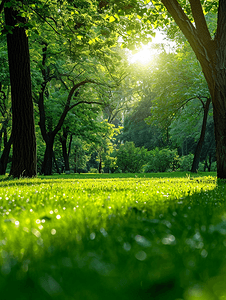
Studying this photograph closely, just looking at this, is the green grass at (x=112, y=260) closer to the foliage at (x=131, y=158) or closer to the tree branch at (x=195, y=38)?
the tree branch at (x=195, y=38)

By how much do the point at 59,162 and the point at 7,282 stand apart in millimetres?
52397

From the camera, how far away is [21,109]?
430 inches

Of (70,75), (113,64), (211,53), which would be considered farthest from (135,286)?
(70,75)

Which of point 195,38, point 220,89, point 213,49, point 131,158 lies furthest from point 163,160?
point 195,38

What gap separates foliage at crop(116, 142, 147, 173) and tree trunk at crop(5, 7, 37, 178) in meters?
24.3

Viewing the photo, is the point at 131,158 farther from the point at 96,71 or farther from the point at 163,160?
the point at 96,71

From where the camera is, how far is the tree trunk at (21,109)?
35.3 ft

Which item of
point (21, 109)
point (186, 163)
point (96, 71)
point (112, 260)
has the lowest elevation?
point (112, 260)

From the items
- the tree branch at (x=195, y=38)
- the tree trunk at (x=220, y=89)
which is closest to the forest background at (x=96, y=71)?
the tree branch at (x=195, y=38)

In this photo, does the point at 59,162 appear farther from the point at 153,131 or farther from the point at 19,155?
the point at 19,155

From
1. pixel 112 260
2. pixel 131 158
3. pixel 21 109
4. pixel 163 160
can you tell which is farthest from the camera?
pixel 131 158

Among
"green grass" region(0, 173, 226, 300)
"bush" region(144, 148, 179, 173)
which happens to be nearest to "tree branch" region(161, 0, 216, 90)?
"green grass" region(0, 173, 226, 300)

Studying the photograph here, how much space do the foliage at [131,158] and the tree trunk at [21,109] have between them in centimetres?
2429

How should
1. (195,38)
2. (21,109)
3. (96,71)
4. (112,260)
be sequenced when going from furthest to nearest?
(96,71) < (21,109) < (195,38) < (112,260)
